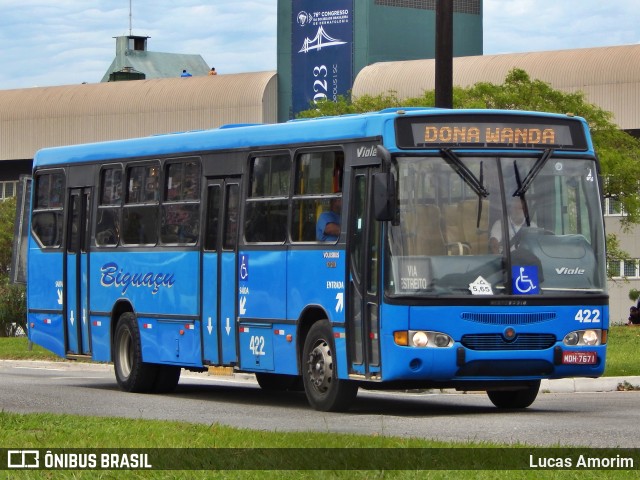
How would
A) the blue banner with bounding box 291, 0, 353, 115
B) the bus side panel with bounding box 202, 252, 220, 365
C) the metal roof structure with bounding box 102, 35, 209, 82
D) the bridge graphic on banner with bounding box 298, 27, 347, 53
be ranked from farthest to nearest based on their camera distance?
the metal roof structure with bounding box 102, 35, 209, 82 → the bridge graphic on banner with bounding box 298, 27, 347, 53 → the blue banner with bounding box 291, 0, 353, 115 → the bus side panel with bounding box 202, 252, 220, 365

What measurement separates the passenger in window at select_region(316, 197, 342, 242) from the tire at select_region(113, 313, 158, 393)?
4.58m

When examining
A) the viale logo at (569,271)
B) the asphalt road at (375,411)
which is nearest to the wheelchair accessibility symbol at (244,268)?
the asphalt road at (375,411)

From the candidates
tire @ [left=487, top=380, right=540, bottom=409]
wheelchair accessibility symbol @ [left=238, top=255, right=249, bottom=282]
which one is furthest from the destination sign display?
wheelchair accessibility symbol @ [left=238, top=255, right=249, bottom=282]

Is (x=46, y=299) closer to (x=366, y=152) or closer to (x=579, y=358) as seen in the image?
(x=366, y=152)

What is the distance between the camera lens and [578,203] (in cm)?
1727

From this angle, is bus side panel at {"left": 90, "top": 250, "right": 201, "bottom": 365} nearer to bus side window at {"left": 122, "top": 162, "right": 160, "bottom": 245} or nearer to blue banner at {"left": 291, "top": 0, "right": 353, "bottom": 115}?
bus side window at {"left": 122, "top": 162, "right": 160, "bottom": 245}

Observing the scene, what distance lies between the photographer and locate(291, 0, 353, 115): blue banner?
7306 centimetres

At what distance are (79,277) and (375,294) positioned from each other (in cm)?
736

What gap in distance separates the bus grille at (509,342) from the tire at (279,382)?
5546 millimetres

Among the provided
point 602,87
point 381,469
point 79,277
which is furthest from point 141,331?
point 602,87

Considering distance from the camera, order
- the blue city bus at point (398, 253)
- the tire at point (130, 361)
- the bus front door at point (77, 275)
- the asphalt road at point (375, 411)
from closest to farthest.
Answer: the asphalt road at point (375, 411) < the blue city bus at point (398, 253) < the tire at point (130, 361) < the bus front door at point (77, 275)

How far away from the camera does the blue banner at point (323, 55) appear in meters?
73.1

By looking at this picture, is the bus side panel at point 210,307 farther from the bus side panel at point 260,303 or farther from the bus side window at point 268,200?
the bus side window at point 268,200

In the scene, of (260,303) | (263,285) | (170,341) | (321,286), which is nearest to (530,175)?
(321,286)
